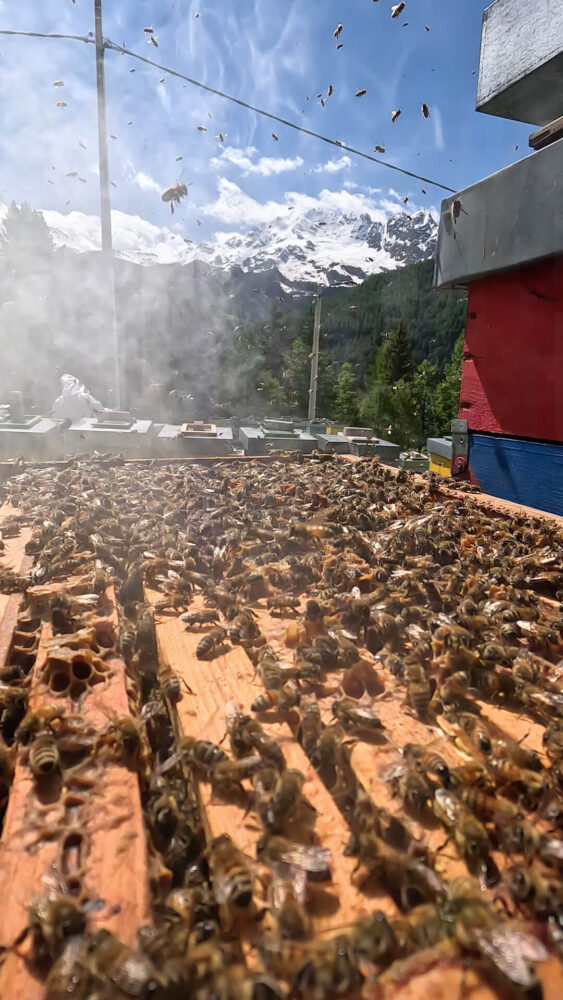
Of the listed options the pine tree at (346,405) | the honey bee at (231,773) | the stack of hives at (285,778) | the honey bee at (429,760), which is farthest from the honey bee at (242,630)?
the pine tree at (346,405)

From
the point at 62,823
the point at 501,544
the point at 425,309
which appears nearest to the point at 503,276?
the point at 501,544

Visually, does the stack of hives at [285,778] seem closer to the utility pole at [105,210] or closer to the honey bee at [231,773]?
the honey bee at [231,773]

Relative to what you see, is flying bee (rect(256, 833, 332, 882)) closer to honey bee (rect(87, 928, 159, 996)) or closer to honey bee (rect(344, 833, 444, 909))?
honey bee (rect(344, 833, 444, 909))

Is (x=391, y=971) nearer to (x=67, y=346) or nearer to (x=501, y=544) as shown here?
(x=501, y=544)

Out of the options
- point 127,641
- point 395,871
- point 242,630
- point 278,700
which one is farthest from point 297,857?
point 127,641

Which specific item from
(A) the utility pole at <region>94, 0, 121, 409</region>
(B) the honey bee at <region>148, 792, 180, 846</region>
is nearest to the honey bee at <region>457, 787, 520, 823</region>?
(B) the honey bee at <region>148, 792, 180, 846</region>

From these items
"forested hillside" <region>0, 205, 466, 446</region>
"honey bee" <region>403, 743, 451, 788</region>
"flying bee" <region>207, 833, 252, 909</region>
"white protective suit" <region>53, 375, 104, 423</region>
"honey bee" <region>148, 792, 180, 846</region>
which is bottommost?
"honey bee" <region>148, 792, 180, 846</region>
